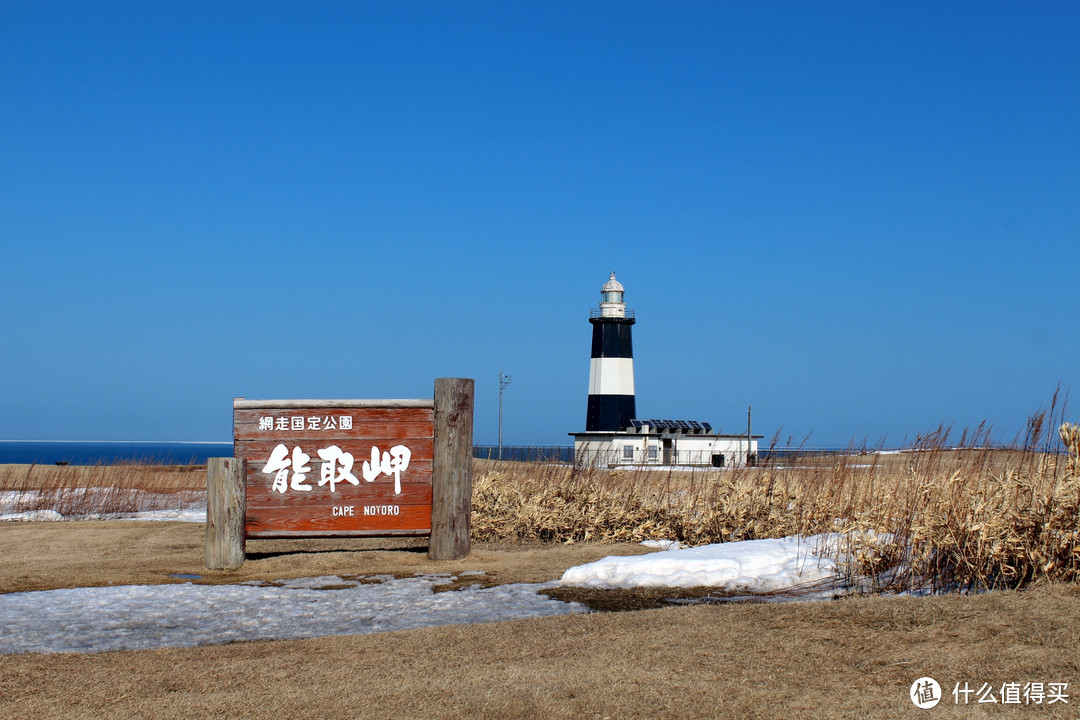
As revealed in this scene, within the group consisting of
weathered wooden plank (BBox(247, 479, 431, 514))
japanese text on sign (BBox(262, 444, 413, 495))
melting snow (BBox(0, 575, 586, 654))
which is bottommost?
melting snow (BBox(0, 575, 586, 654))

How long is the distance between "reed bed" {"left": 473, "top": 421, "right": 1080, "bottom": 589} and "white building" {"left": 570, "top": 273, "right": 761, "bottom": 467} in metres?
28.2

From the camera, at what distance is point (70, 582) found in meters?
7.21

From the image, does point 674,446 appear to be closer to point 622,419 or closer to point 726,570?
point 622,419

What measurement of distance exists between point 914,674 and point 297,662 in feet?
9.64

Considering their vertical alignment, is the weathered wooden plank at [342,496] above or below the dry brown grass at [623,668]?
above

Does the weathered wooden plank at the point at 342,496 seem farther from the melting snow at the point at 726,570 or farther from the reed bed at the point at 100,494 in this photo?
the reed bed at the point at 100,494

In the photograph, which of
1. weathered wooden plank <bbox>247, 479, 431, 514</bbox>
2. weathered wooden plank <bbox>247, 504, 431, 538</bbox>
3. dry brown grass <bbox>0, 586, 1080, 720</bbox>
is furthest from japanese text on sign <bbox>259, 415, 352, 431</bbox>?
dry brown grass <bbox>0, 586, 1080, 720</bbox>

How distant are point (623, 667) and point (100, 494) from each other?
1454 cm

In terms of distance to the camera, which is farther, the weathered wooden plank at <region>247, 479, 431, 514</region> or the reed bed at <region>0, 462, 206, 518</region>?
the reed bed at <region>0, 462, 206, 518</region>

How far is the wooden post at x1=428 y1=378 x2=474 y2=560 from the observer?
28.5 ft

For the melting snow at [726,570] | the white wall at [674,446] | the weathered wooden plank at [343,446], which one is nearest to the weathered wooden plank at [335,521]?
the weathered wooden plank at [343,446]

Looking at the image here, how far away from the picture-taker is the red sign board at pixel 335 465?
8555 millimetres

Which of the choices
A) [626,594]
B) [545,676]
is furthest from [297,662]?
[626,594]

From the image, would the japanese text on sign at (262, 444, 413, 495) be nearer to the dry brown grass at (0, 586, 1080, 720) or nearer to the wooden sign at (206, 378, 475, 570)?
the wooden sign at (206, 378, 475, 570)
